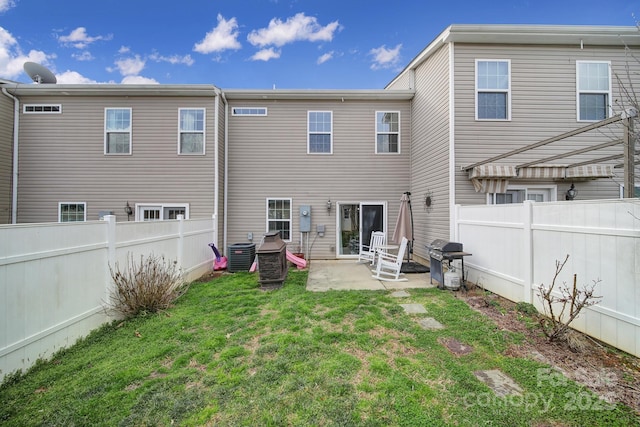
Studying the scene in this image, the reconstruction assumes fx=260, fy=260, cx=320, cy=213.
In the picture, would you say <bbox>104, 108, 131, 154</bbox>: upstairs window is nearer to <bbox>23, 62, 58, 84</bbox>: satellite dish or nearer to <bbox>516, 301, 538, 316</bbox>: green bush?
<bbox>23, 62, 58, 84</bbox>: satellite dish

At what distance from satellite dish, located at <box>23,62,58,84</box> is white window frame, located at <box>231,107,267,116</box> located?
655cm

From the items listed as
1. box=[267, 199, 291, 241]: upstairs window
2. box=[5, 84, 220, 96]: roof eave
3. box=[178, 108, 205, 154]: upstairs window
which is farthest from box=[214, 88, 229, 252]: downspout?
box=[267, 199, 291, 241]: upstairs window

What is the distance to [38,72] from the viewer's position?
880 centimetres

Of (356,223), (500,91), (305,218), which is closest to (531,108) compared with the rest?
(500,91)

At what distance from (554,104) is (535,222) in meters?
4.80

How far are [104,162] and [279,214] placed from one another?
235 inches

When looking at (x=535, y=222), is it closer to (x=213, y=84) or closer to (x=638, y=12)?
(x=638, y=12)

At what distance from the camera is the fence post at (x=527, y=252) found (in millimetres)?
4191

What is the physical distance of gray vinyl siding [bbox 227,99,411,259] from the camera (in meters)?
8.95

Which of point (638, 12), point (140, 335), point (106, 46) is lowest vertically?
point (140, 335)

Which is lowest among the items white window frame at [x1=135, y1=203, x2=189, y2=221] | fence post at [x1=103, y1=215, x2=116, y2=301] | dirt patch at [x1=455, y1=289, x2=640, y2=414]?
dirt patch at [x1=455, y1=289, x2=640, y2=414]

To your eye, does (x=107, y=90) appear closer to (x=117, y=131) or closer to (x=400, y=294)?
(x=117, y=131)

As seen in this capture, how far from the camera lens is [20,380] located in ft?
8.41

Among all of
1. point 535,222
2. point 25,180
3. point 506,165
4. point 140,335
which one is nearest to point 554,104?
point 506,165
